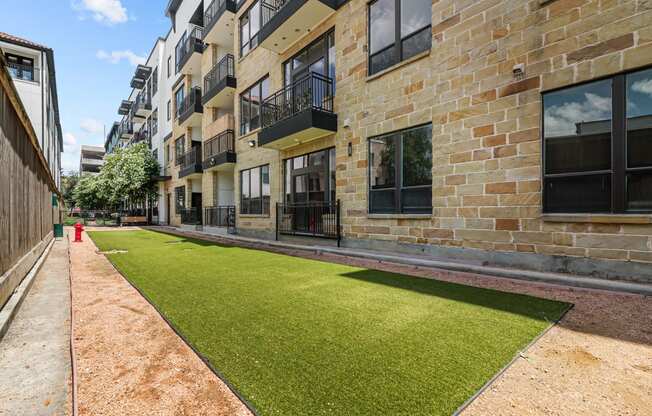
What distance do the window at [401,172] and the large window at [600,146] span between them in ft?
8.24

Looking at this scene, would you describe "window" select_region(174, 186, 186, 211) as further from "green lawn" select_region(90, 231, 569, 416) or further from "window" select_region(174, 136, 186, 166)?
"green lawn" select_region(90, 231, 569, 416)

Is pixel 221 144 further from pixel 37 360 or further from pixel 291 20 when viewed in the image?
pixel 37 360

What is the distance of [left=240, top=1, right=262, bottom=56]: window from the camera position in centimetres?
1451

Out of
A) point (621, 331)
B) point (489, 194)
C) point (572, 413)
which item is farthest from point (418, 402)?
A: point (489, 194)

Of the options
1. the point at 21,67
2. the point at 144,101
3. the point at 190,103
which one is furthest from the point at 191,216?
the point at 144,101

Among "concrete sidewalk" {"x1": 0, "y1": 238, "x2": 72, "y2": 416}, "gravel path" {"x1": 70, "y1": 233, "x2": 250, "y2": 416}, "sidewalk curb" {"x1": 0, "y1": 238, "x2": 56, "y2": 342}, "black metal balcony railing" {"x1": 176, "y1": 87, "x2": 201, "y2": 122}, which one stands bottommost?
"concrete sidewalk" {"x1": 0, "y1": 238, "x2": 72, "y2": 416}

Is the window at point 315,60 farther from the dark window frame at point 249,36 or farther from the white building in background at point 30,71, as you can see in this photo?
the white building in background at point 30,71

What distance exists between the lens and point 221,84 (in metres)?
16.4

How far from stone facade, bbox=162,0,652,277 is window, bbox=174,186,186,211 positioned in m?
18.2

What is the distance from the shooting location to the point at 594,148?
17.1ft

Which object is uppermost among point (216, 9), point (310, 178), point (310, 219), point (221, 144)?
point (216, 9)

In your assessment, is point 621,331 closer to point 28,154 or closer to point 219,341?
point 219,341

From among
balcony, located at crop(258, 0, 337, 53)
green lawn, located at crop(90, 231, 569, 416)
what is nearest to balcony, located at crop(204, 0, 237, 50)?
balcony, located at crop(258, 0, 337, 53)

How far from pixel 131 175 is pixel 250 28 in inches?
669
